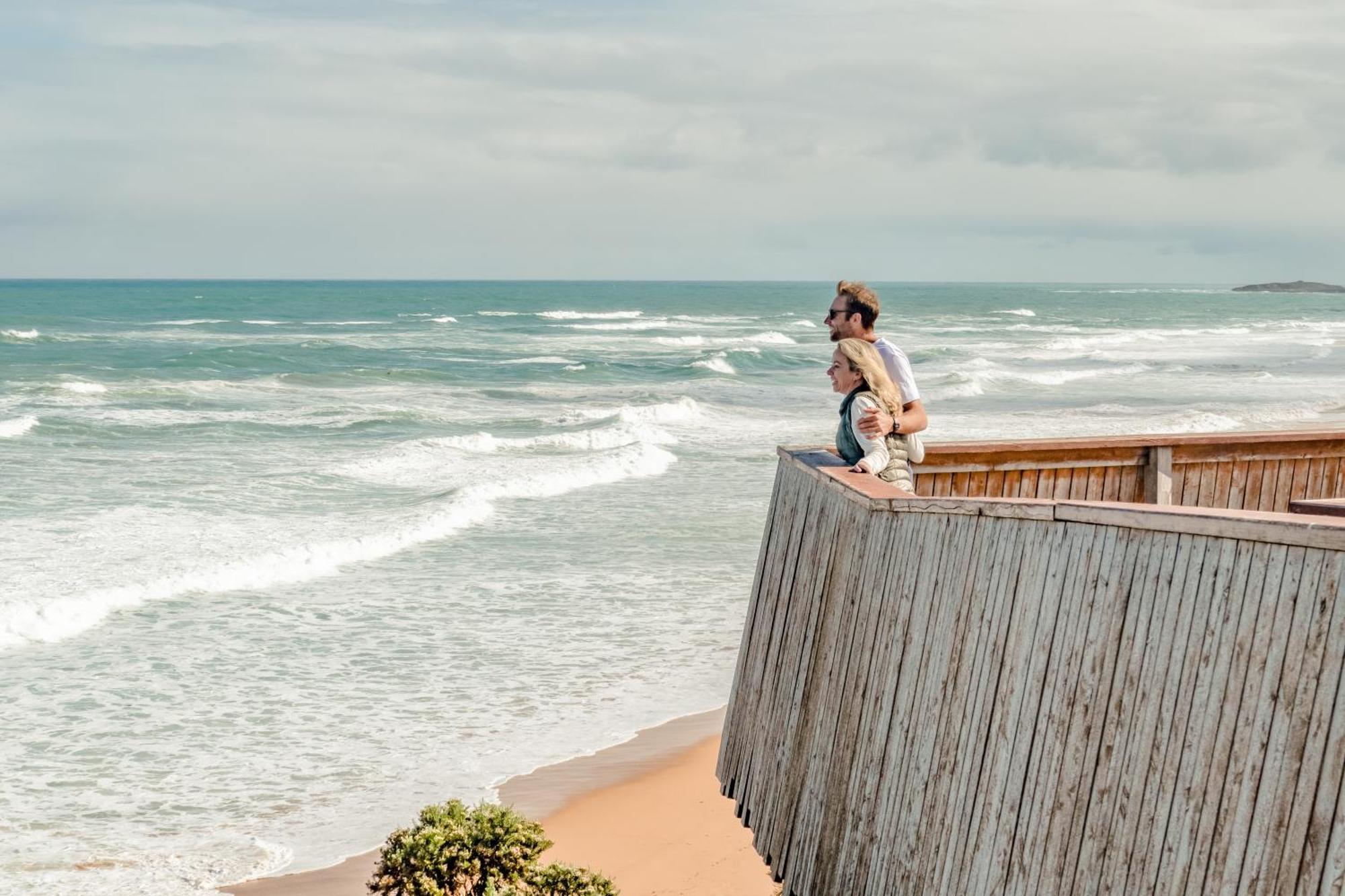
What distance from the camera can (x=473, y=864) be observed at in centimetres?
622

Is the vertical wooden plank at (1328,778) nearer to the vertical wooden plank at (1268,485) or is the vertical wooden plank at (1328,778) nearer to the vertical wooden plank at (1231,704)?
the vertical wooden plank at (1231,704)

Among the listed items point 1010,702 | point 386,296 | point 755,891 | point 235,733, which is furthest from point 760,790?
point 386,296

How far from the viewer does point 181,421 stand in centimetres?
3306

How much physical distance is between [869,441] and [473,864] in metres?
2.71

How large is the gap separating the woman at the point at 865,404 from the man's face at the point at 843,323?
0.04 m

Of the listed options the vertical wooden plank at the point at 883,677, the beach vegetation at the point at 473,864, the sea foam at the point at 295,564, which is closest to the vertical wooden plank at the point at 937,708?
the vertical wooden plank at the point at 883,677

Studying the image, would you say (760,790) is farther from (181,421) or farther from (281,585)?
(181,421)

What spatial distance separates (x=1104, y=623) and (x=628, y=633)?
9.89 m

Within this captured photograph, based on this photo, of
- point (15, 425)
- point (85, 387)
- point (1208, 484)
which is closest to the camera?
point (1208, 484)

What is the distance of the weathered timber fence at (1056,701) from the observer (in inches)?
138

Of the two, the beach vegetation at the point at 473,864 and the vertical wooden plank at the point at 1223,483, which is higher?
the vertical wooden plank at the point at 1223,483

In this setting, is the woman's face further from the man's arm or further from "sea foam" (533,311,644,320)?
"sea foam" (533,311,644,320)

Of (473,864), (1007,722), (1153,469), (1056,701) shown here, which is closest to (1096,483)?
(1153,469)

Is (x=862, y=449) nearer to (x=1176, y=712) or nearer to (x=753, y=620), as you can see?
(x=753, y=620)
